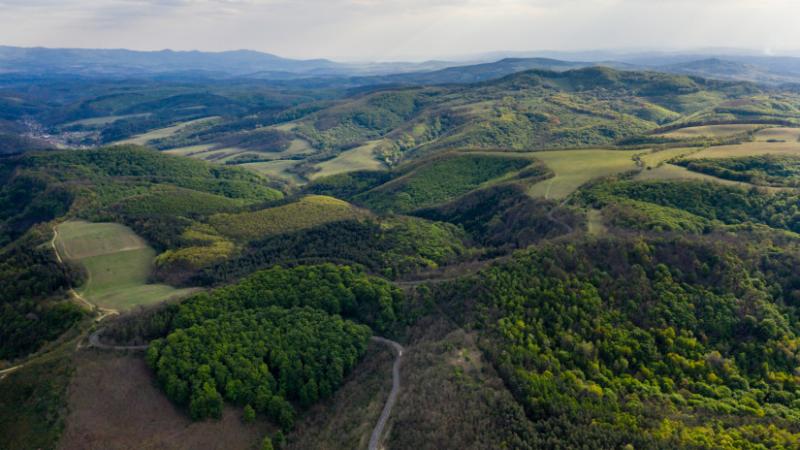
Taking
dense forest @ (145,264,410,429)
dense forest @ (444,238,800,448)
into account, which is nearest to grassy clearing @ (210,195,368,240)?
dense forest @ (145,264,410,429)

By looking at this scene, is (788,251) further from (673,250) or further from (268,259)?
(268,259)

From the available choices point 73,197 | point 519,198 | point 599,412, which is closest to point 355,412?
point 599,412

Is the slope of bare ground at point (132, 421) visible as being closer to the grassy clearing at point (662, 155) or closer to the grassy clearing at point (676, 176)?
the grassy clearing at point (676, 176)

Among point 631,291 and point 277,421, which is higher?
point 631,291

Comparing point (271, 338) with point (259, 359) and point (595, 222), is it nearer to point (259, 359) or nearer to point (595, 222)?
point (259, 359)

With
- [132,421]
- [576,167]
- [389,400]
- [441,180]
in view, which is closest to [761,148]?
[576,167]

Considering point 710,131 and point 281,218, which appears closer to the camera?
point 281,218
